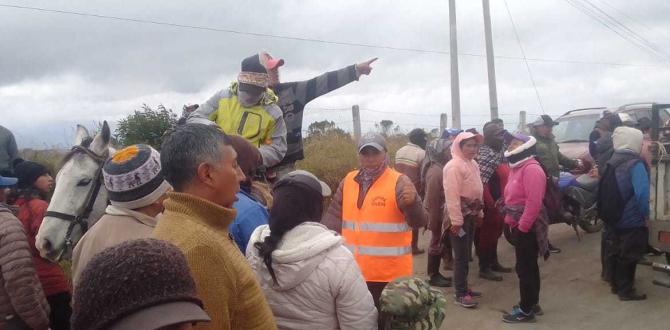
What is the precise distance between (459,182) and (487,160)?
1187mm

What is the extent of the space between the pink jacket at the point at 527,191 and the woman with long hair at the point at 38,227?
13.0 ft

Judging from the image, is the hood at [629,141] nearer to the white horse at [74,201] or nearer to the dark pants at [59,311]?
the white horse at [74,201]

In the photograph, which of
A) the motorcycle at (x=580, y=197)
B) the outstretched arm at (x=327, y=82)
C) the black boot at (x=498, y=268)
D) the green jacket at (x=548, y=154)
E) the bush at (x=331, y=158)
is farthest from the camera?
the bush at (x=331, y=158)

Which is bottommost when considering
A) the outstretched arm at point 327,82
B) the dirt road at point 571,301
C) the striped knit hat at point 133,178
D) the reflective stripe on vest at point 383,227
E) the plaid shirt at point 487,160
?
the dirt road at point 571,301

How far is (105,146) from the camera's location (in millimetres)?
3477

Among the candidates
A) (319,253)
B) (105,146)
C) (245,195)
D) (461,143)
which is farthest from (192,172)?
(461,143)

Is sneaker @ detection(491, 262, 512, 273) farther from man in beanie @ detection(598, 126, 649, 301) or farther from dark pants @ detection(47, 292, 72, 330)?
dark pants @ detection(47, 292, 72, 330)

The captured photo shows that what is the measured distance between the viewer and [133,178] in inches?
89.3

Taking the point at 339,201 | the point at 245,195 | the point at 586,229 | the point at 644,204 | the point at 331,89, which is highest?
the point at 331,89

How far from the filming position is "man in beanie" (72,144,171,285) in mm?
2270

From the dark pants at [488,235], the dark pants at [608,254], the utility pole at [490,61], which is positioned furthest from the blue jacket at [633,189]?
the utility pole at [490,61]

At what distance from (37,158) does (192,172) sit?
978 cm

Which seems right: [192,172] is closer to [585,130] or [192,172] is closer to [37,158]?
[37,158]

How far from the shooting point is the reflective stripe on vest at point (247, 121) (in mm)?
3812
